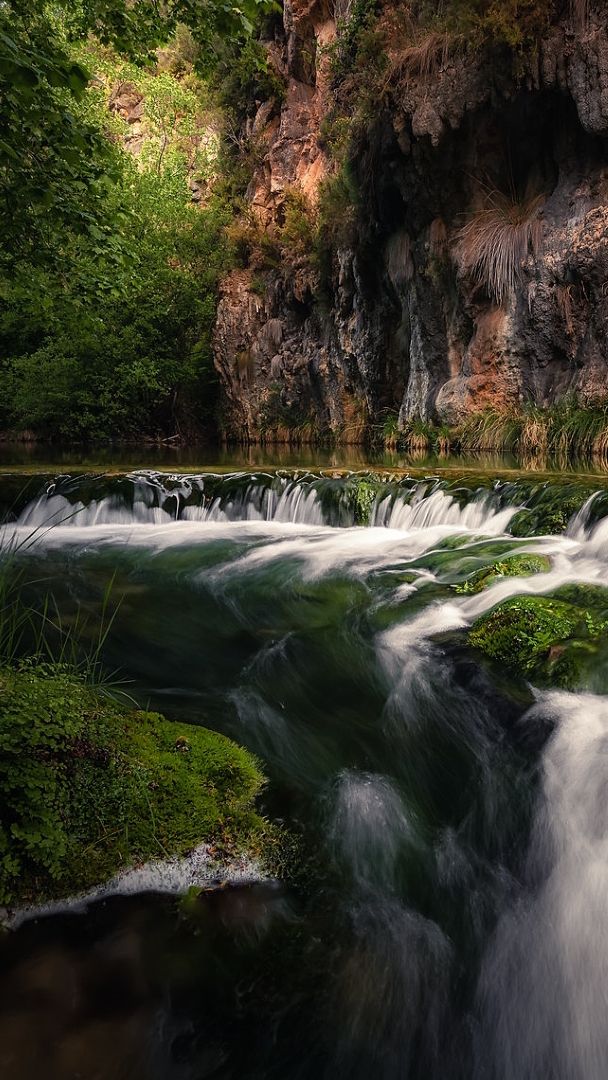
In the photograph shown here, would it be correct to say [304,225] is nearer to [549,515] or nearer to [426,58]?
[426,58]

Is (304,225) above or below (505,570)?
above

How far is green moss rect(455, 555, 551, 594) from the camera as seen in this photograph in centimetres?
527

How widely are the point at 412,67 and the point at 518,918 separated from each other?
15186mm

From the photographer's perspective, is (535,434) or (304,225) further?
(304,225)

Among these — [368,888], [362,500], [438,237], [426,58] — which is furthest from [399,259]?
[368,888]

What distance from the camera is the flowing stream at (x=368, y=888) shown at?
1993mm

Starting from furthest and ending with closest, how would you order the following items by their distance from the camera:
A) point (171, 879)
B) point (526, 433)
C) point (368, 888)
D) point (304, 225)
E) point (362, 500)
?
1. point (304, 225)
2. point (526, 433)
3. point (362, 500)
4. point (368, 888)
5. point (171, 879)

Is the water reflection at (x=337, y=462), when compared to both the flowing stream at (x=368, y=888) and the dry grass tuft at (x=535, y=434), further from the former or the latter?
the flowing stream at (x=368, y=888)

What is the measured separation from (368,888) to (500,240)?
1319 centimetres

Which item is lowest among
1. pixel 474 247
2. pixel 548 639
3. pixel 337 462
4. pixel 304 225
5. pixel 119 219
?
pixel 548 639

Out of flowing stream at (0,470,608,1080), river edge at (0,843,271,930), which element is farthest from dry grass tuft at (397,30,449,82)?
river edge at (0,843,271,930)

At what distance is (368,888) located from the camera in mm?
2631

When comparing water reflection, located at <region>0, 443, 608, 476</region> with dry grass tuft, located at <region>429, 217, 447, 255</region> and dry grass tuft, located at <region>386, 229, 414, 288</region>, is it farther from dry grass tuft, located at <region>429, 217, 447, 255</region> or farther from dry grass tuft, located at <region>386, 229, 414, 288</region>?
dry grass tuft, located at <region>429, 217, 447, 255</region>

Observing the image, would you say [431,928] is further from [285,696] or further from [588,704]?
[285,696]
